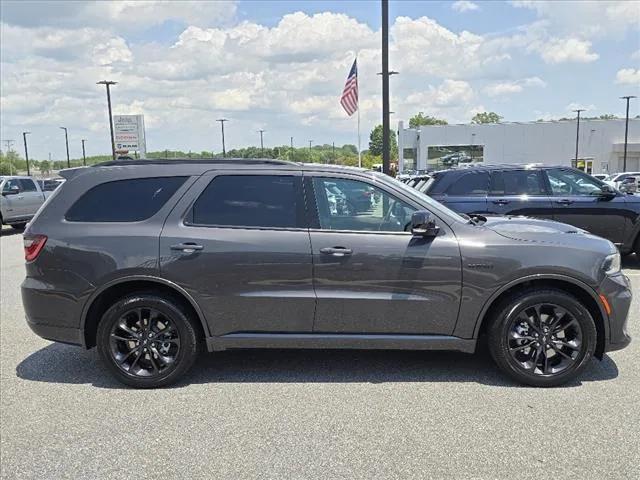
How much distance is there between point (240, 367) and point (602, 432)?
2.79 meters

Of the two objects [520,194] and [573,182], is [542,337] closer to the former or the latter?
[520,194]

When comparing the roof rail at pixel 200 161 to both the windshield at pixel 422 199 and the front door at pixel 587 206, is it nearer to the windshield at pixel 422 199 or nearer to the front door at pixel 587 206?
the windshield at pixel 422 199

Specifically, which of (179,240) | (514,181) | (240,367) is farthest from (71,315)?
(514,181)

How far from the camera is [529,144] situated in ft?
203

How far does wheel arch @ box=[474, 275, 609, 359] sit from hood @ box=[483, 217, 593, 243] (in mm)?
311

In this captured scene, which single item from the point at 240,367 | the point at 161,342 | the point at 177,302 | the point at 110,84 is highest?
the point at 110,84

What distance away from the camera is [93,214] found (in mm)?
4270

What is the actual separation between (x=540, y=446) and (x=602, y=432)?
1.56 ft

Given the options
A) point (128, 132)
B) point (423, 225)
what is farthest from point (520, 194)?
point (128, 132)

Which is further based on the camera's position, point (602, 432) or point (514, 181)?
point (514, 181)

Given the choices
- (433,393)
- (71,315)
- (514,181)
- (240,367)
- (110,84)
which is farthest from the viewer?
(110,84)

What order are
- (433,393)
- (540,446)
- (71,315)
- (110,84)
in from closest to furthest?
(540,446), (433,393), (71,315), (110,84)

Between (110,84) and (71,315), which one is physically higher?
(110,84)

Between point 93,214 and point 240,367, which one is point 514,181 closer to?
point 240,367
